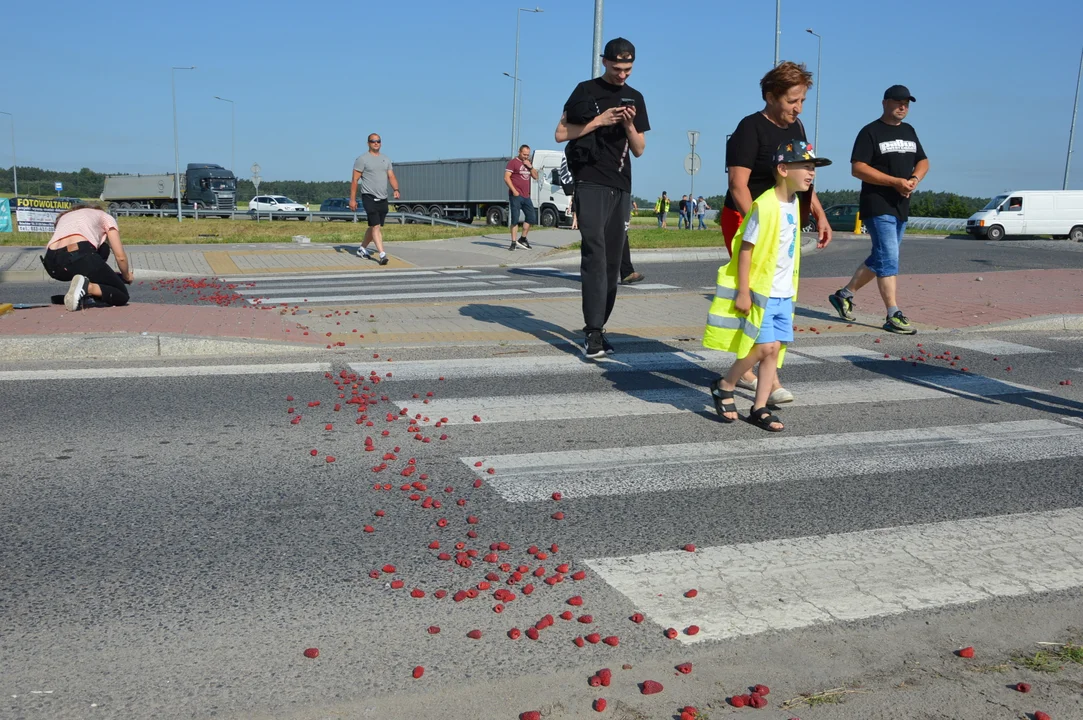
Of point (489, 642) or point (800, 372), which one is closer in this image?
point (489, 642)

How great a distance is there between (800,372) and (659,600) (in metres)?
4.43

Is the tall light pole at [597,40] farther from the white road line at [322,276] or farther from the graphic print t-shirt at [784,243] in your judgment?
the graphic print t-shirt at [784,243]

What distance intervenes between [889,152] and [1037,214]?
98.2 feet

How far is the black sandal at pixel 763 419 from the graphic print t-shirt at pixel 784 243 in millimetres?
670

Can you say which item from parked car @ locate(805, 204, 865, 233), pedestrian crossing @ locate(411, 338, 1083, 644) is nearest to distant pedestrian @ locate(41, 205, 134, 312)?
pedestrian crossing @ locate(411, 338, 1083, 644)

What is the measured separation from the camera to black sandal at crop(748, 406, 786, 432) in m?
5.61

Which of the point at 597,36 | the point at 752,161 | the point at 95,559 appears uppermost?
the point at 597,36

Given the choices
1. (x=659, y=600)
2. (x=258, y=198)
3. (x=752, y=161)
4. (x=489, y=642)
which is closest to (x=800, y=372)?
(x=752, y=161)

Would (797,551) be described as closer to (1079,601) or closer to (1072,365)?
(1079,601)

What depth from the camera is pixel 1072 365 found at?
25.7 ft

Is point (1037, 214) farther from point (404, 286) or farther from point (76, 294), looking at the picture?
point (76, 294)

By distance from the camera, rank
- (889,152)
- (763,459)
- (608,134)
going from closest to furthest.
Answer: (763,459)
(608,134)
(889,152)

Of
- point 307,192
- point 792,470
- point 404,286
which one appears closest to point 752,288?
point 792,470

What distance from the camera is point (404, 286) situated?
44.0 feet
